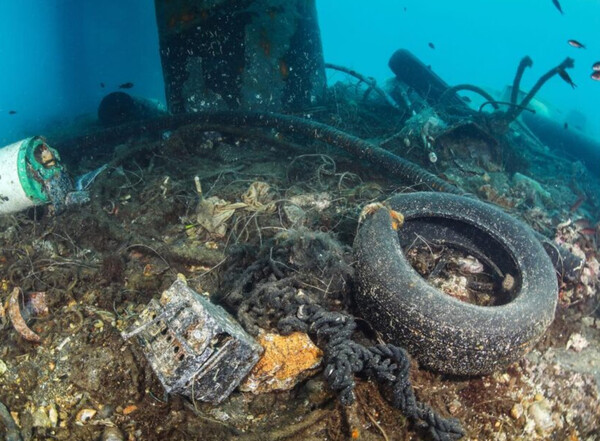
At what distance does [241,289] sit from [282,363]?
0.77 m

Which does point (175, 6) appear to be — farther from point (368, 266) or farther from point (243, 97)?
point (368, 266)

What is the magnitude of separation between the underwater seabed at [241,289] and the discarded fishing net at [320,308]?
0.07 ft

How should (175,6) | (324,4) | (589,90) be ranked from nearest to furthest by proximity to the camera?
1. (175,6)
2. (589,90)
3. (324,4)

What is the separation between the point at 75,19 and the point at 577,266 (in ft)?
80.0

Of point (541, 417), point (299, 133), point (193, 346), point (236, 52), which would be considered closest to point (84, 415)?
point (193, 346)

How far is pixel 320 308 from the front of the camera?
2.85m

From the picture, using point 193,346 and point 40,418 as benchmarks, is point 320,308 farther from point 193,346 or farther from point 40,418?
point 40,418

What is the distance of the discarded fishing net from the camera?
2.45m

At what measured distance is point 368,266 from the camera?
2812 millimetres

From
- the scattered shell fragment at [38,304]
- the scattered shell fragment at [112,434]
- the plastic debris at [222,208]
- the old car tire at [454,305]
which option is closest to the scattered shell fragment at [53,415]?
the scattered shell fragment at [112,434]

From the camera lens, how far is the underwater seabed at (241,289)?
2621mm

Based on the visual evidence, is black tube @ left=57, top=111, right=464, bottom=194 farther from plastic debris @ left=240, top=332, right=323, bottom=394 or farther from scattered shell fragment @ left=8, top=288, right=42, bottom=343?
scattered shell fragment @ left=8, top=288, right=42, bottom=343

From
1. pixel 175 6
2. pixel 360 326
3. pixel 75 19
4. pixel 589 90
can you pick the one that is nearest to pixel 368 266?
pixel 360 326

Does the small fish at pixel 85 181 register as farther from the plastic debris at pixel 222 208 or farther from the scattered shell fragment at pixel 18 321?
the scattered shell fragment at pixel 18 321
